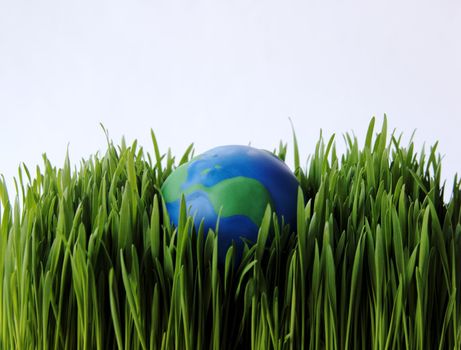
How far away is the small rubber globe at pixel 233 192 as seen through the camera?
96cm

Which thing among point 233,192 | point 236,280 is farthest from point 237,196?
point 236,280

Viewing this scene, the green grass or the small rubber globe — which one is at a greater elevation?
the small rubber globe

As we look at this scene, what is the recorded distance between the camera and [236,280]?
95cm

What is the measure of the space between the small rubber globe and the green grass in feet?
0.09

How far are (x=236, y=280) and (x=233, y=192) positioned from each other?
0.13 m

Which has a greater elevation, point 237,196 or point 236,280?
point 237,196

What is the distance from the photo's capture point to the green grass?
890 mm

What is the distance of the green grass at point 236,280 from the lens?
89 cm

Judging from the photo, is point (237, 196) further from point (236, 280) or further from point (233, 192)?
point (236, 280)

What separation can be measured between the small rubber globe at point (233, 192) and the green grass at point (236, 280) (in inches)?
1.1

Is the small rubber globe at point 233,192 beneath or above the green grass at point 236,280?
above

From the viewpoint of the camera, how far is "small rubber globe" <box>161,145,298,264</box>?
0.96m

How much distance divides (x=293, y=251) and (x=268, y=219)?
6 cm

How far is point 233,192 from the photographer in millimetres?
988
